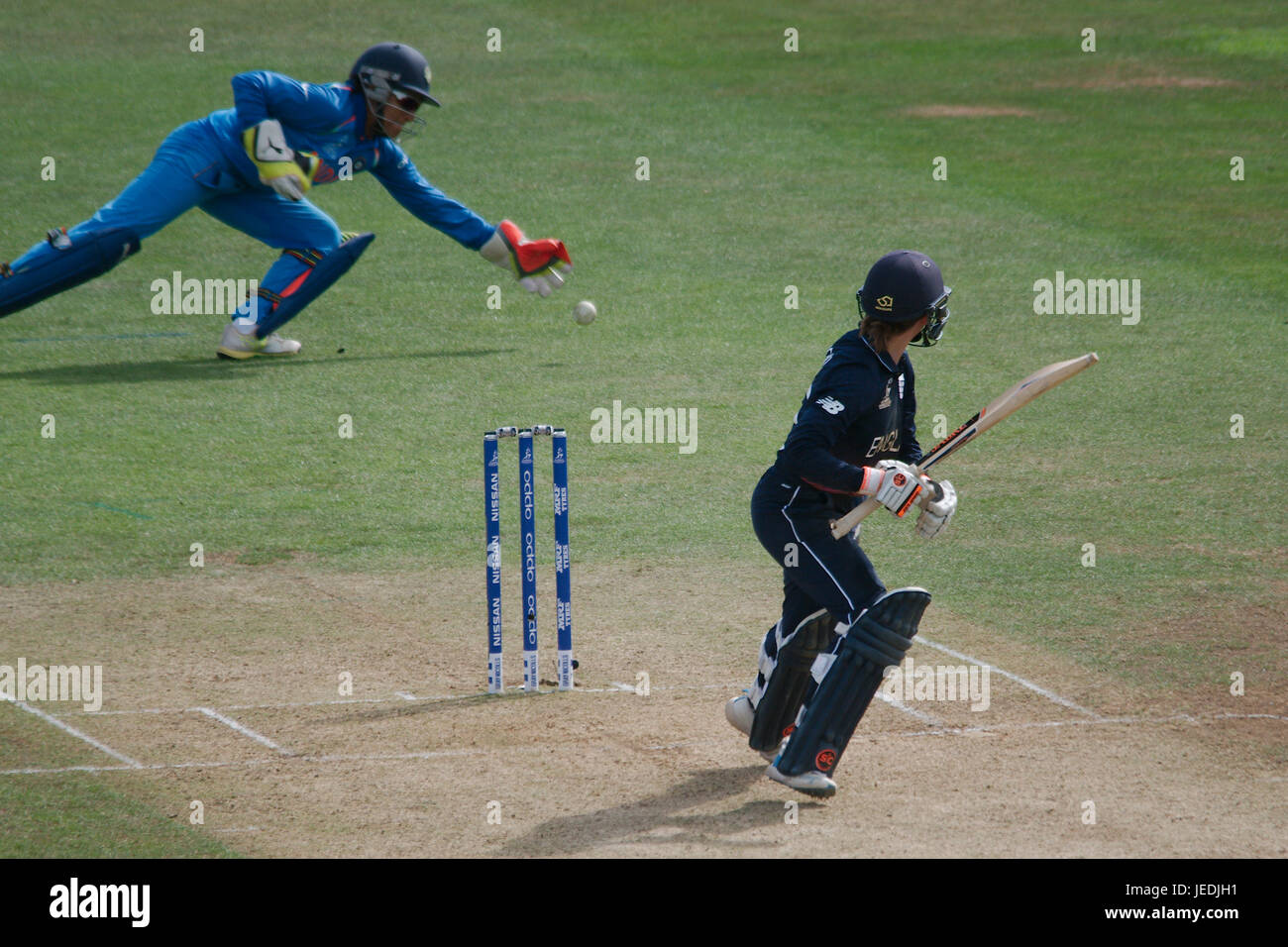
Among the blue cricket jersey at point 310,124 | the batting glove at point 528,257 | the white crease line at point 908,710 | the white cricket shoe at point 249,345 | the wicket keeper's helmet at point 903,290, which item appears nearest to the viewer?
the wicket keeper's helmet at point 903,290

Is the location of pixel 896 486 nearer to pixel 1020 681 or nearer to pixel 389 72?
pixel 1020 681

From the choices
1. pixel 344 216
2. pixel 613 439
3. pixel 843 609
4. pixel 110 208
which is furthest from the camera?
pixel 344 216

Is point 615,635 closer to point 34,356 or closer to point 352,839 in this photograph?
point 352,839

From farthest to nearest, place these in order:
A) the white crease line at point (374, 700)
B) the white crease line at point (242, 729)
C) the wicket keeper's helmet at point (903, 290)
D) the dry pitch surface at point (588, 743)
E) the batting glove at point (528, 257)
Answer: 1. the batting glove at point (528, 257)
2. the white crease line at point (374, 700)
3. the white crease line at point (242, 729)
4. the wicket keeper's helmet at point (903, 290)
5. the dry pitch surface at point (588, 743)

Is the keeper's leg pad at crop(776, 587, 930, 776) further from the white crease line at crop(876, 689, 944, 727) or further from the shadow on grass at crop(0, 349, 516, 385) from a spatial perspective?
the shadow on grass at crop(0, 349, 516, 385)

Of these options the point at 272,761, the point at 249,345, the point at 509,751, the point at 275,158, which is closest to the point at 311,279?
the point at 249,345

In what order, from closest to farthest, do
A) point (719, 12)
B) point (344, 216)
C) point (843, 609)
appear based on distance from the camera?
point (843, 609), point (344, 216), point (719, 12)

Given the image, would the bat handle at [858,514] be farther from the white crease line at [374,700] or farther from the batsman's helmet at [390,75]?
the batsman's helmet at [390,75]

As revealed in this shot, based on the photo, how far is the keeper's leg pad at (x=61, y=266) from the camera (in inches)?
438

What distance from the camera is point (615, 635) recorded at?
7434 millimetres

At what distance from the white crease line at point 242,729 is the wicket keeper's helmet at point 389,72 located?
236 inches

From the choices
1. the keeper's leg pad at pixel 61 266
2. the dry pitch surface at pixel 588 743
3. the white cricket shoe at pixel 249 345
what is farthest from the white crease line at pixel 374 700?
the white cricket shoe at pixel 249 345

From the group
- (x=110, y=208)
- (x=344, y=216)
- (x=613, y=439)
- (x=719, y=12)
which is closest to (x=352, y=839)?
(x=613, y=439)
